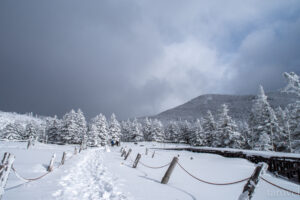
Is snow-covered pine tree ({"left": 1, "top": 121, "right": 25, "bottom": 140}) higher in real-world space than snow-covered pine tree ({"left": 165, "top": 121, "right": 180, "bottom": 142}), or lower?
higher

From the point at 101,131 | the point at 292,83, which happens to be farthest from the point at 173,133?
the point at 292,83

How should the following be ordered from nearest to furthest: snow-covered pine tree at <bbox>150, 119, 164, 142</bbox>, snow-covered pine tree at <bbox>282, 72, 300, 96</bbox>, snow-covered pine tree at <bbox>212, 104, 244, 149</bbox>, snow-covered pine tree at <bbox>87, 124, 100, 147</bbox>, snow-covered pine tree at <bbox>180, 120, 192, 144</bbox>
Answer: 1. snow-covered pine tree at <bbox>282, 72, 300, 96</bbox>
2. snow-covered pine tree at <bbox>212, 104, 244, 149</bbox>
3. snow-covered pine tree at <bbox>87, 124, 100, 147</bbox>
4. snow-covered pine tree at <bbox>150, 119, 164, 142</bbox>
5. snow-covered pine tree at <bbox>180, 120, 192, 144</bbox>

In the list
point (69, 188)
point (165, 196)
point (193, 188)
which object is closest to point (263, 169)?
point (165, 196)

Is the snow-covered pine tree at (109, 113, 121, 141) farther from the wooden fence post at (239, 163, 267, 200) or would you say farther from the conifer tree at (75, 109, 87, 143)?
the wooden fence post at (239, 163, 267, 200)

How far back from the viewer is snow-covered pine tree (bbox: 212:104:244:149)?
3016cm

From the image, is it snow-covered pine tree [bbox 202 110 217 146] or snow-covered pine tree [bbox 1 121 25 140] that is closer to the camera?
snow-covered pine tree [bbox 202 110 217 146]

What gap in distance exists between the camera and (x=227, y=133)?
100 ft

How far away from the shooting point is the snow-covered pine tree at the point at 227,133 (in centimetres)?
3016

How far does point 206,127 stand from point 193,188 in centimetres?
3724

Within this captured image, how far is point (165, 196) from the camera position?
580cm

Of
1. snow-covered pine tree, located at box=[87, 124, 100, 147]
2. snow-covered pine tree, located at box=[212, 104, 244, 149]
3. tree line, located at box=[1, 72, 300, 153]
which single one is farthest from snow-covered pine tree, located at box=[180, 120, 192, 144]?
snow-covered pine tree, located at box=[87, 124, 100, 147]

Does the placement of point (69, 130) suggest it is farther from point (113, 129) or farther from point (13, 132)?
point (13, 132)

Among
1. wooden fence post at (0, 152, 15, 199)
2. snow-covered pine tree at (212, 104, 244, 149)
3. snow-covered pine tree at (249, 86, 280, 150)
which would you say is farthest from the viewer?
snow-covered pine tree at (212, 104, 244, 149)

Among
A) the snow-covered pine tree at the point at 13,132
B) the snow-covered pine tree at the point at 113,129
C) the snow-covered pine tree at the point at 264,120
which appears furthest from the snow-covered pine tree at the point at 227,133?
the snow-covered pine tree at the point at 13,132
